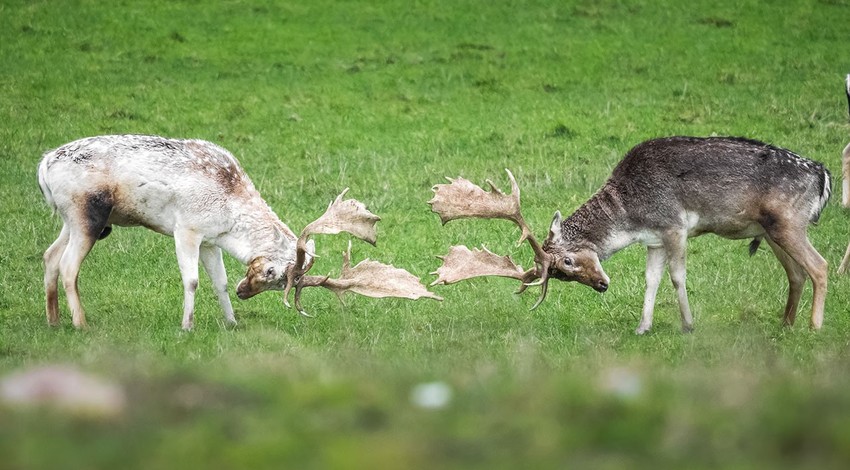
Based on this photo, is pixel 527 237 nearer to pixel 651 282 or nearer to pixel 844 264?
pixel 651 282

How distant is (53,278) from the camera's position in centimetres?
1229

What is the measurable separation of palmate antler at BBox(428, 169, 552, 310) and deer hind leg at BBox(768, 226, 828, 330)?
2142 millimetres

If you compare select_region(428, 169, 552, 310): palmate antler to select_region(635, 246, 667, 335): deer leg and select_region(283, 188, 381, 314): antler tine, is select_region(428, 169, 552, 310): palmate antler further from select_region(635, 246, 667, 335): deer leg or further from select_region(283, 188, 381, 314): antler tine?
select_region(635, 246, 667, 335): deer leg

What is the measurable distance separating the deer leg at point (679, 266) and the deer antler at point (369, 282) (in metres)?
2.35

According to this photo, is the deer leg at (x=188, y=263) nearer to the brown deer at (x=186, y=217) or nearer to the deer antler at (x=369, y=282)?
the brown deer at (x=186, y=217)

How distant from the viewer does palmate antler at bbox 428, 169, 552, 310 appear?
39.6 feet

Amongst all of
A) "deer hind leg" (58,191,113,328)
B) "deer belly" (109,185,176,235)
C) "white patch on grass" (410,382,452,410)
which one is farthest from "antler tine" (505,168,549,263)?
"white patch on grass" (410,382,452,410)

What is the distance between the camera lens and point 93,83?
2305 centimetres

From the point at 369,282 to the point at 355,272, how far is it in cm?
18

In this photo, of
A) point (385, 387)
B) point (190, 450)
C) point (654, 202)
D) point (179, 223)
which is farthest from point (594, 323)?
point (190, 450)

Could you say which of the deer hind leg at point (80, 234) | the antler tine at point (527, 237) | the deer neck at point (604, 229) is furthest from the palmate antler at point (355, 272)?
the deer hind leg at point (80, 234)

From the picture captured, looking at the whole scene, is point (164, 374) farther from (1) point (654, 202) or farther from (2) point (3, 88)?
(2) point (3, 88)

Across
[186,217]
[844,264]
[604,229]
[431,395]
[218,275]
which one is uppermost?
[431,395]

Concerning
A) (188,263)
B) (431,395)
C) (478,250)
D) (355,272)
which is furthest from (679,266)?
(431,395)
